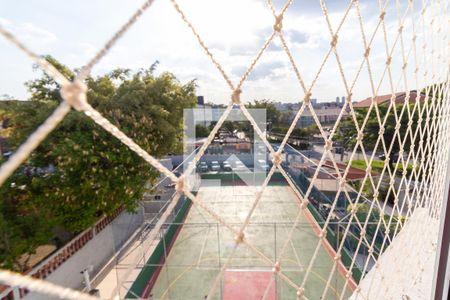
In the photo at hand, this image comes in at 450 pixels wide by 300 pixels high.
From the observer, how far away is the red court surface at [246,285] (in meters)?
3.98

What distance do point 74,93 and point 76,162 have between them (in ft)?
11.3

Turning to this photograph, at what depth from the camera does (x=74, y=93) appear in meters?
0.34

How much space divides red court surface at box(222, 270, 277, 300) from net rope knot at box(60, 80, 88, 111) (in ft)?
13.1

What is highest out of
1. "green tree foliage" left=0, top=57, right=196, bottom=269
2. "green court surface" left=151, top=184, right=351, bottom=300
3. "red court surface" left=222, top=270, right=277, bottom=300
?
"green tree foliage" left=0, top=57, right=196, bottom=269

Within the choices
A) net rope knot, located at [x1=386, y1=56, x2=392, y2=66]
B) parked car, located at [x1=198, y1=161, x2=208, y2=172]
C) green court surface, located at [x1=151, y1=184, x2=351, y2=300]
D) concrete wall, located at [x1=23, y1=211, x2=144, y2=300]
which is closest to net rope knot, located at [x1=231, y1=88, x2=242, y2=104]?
net rope knot, located at [x1=386, y1=56, x2=392, y2=66]

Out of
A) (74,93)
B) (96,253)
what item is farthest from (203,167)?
(74,93)

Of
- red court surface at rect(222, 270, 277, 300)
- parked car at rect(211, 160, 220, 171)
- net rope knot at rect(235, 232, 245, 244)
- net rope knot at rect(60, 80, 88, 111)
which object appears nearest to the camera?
net rope knot at rect(60, 80, 88, 111)

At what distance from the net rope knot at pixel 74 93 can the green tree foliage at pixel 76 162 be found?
3.37m

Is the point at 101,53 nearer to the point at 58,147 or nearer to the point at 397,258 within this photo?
the point at 397,258

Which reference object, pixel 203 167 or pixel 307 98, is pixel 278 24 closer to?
pixel 307 98

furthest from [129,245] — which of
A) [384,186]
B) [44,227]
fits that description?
[384,186]

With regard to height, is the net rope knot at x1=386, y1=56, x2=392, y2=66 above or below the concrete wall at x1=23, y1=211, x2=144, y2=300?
above

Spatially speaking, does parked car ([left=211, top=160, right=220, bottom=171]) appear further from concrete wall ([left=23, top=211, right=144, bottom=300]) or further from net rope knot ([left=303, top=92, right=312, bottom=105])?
net rope knot ([left=303, top=92, right=312, bottom=105])

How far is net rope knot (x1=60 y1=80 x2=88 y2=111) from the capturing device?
34cm
